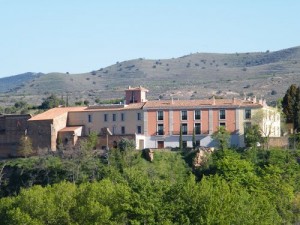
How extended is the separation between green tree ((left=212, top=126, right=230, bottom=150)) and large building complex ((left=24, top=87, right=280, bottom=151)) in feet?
5.30

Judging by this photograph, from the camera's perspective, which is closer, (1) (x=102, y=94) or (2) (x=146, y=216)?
(2) (x=146, y=216)

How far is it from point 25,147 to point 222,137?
19544mm

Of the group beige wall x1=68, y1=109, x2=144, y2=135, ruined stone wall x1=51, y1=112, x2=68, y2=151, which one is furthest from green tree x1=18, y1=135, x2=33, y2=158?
beige wall x1=68, y1=109, x2=144, y2=135

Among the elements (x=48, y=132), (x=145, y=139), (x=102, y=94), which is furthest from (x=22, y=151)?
(x=102, y=94)

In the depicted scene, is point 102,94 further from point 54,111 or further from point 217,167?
point 217,167

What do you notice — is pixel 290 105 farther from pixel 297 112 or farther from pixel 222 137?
pixel 222 137

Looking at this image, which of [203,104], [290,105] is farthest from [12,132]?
[290,105]

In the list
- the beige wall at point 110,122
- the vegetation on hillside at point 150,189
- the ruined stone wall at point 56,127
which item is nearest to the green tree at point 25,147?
the vegetation on hillside at point 150,189

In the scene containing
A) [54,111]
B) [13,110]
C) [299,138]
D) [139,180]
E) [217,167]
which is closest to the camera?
[139,180]

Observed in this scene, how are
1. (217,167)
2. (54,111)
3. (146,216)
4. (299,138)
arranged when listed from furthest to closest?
(54,111) < (299,138) < (217,167) < (146,216)

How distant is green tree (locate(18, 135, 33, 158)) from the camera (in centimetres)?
10488

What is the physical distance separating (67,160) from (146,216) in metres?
25.6

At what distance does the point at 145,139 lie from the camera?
106 m

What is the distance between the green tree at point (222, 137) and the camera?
101m
